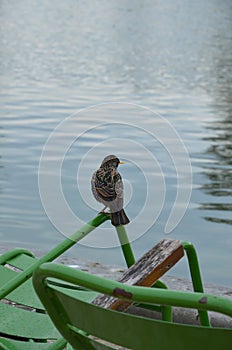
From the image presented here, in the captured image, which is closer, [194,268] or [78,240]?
[194,268]

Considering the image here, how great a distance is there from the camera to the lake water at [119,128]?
3.42 meters

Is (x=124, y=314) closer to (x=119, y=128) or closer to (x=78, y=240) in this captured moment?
(x=78, y=240)

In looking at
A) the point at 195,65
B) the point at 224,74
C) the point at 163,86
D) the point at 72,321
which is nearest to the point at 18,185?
the point at 72,321

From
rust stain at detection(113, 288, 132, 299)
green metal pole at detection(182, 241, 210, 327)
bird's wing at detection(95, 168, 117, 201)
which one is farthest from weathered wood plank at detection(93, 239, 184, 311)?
rust stain at detection(113, 288, 132, 299)

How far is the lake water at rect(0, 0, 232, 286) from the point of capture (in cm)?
342

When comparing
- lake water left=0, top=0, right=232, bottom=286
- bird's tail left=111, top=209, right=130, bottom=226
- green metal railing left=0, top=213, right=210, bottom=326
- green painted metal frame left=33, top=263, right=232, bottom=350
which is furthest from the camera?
lake water left=0, top=0, right=232, bottom=286

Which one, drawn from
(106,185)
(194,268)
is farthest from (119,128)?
(194,268)

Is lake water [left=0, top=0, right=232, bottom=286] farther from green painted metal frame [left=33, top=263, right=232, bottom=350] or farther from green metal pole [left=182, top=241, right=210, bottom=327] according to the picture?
green painted metal frame [left=33, top=263, right=232, bottom=350]

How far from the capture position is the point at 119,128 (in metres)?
12.8

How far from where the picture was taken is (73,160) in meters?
10.6

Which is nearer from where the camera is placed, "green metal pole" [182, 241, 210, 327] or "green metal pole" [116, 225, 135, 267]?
"green metal pole" [182, 241, 210, 327]

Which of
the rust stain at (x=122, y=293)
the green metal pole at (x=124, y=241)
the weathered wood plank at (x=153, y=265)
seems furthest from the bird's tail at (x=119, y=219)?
the rust stain at (x=122, y=293)

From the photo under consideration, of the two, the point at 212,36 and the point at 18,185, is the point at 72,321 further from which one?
the point at 212,36

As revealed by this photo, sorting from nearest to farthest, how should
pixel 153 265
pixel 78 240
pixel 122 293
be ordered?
pixel 122 293, pixel 153 265, pixel 78 240
